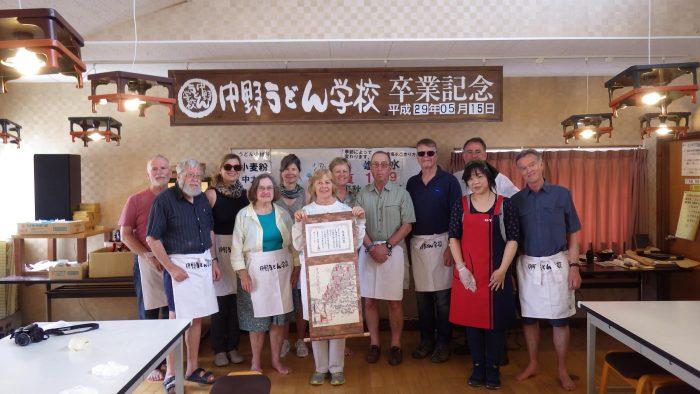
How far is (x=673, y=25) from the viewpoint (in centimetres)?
398

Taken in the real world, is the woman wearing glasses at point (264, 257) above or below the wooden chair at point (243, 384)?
above

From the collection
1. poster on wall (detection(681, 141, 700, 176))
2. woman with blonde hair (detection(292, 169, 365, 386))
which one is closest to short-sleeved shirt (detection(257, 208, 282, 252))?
woman with blonde hair (detection(292, 169, 365, 386))

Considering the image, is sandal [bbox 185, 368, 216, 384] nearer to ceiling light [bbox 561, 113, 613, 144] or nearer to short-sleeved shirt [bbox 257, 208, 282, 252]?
short-sleeved shirt [bbox 257, 208, 282, 252]

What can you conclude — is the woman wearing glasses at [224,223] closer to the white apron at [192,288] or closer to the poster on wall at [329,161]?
the white apron at [192,288]

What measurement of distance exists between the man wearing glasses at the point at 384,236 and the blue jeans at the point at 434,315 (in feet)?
1.12

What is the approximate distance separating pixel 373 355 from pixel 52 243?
3.82 metres

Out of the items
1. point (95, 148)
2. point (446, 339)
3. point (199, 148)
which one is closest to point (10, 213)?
point (95, 148)

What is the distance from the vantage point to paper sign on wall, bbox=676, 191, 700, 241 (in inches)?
186

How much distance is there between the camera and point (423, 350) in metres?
4.19

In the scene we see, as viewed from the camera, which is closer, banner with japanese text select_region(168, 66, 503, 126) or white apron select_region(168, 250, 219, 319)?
white apron select_region(168, 250, 219, 319)

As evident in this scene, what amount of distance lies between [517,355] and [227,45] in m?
3.91

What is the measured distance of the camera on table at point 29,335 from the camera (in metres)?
2.35

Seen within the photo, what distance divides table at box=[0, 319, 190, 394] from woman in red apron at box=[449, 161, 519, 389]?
2023 millimetres

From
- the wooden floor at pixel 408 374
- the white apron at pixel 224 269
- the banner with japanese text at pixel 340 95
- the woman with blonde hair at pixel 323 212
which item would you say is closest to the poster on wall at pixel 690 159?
the wooden floor at pixel 408 374
